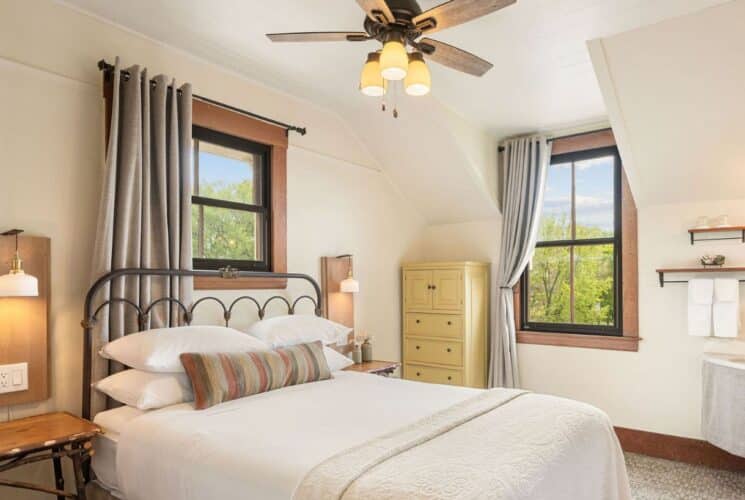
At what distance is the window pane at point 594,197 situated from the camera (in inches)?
167

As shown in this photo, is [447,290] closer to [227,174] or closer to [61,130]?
[227,174]

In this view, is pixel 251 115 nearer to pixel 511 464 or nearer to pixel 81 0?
pixel 81 0

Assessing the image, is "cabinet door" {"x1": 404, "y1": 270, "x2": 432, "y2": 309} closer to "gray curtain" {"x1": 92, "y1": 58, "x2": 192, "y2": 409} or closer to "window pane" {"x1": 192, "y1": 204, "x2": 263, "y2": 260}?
"window pane" {"x1": 192, "y1": 204, "x2": 263, "y2": 260}

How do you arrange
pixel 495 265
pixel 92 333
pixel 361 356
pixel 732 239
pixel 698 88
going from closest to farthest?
pixel 92 333
pixel 698 88
pixel 732 239
pixel 361 356
pixel 495 265

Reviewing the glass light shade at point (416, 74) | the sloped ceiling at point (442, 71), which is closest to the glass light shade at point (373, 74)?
the glass light shade at point (416, 74)

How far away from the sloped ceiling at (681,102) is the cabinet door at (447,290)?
156 cm

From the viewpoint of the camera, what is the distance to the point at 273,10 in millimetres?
2574

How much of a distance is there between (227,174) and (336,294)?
4.09 ft

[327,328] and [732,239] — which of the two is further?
[732,239]

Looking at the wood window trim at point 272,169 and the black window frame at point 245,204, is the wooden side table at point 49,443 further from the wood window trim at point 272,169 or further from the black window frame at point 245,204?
the black window frame at point 245,204

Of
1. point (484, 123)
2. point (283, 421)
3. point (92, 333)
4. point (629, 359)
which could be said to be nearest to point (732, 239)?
point (629, 359)

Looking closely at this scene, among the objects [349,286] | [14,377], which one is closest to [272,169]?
[349,286]

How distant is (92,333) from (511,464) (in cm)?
204

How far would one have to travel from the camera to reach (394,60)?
6.40ft
